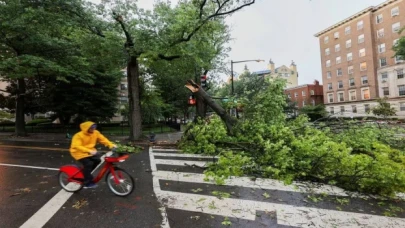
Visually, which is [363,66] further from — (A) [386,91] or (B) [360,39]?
(A) [386,91]

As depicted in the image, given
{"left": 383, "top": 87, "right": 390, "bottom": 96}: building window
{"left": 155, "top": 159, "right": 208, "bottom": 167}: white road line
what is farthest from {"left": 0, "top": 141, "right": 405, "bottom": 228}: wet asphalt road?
{"left": 383, "top": 87, "right": 390, "bottom": 96}: building window

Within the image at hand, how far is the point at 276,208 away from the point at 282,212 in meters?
0.19

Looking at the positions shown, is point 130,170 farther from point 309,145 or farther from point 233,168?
point 309,145

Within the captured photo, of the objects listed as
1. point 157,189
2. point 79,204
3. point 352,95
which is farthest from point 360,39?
point 79,204

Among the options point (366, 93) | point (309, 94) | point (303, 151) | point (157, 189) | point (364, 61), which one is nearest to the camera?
point (157, 189)

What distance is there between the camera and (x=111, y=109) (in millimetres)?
26656

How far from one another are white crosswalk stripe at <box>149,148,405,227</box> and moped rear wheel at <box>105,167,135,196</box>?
0.63m

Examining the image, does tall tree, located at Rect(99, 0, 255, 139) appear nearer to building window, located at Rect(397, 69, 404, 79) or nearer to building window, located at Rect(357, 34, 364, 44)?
building window, located at Rect(397, 69, 404, 79)

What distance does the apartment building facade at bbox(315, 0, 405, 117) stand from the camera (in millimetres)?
43062

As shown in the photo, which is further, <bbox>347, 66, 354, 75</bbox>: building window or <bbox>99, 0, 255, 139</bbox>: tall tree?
<bbox>347, 66, 354, 75</bbox>: building window

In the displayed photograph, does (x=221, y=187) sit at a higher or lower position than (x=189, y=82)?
lower

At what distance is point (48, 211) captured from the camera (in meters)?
4.58

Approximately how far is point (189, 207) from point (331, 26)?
2439 inches

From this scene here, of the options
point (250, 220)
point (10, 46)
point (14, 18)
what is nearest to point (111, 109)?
point (10, 46)
